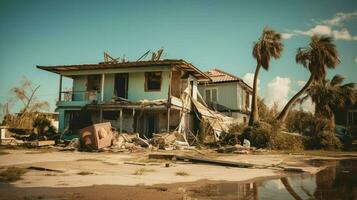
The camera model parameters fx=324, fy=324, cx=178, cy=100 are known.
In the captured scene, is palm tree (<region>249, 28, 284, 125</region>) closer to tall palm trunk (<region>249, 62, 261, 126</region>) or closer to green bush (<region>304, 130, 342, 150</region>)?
tall palm trunk (<region>249, 62, 261, 126</region>)

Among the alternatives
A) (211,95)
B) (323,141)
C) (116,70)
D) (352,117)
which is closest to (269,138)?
(323,141)

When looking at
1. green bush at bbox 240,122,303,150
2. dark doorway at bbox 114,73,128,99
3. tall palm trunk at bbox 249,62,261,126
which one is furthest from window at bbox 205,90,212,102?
dark doorway at bbox 114,73,128,99

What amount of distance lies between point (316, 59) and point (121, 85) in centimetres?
1762

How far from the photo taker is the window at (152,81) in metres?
25.5

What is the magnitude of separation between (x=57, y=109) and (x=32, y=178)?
20643mm

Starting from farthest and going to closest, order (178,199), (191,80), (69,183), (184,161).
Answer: (191,80), (184,161), (69,183), (178,199)

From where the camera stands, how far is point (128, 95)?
26.0 metres

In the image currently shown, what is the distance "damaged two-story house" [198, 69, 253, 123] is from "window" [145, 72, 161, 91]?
8.89 m

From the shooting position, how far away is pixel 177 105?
24.5 meters

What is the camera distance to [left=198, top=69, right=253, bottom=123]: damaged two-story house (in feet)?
109

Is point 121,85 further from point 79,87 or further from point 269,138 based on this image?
point 269,138

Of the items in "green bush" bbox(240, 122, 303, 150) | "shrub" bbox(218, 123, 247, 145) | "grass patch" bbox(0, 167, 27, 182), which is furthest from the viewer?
"shrub" bbox(218, 123, 247, 145)

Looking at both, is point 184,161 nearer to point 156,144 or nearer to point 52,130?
point 156,144

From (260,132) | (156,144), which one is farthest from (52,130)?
(260,132)
